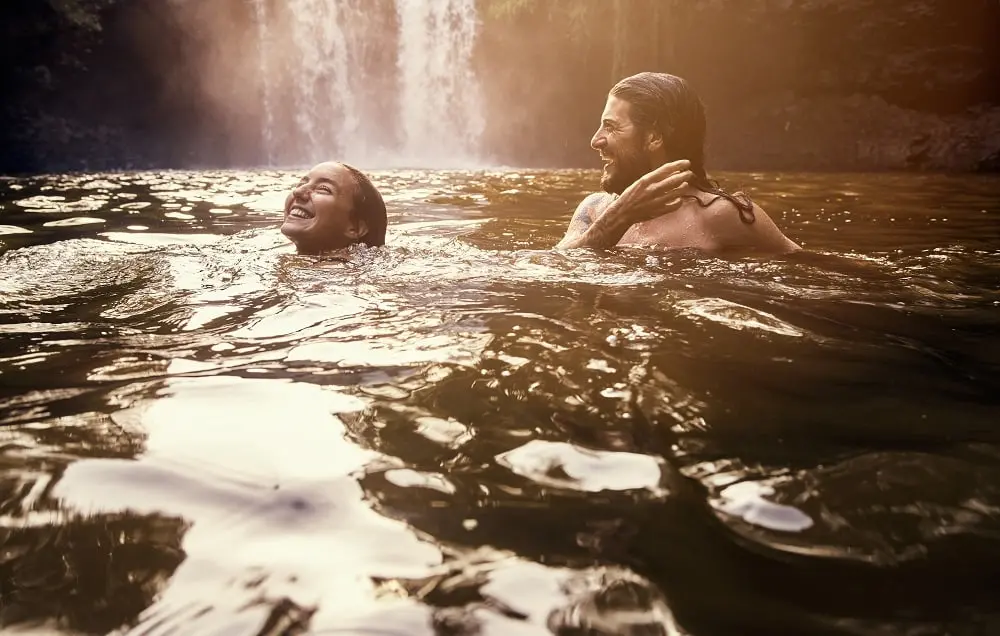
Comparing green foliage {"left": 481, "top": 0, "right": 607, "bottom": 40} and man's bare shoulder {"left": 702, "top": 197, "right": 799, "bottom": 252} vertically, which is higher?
green foliage {"left": 481, "top": 0, "right": 607, "bottom": 40}

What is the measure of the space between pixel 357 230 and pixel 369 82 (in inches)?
878

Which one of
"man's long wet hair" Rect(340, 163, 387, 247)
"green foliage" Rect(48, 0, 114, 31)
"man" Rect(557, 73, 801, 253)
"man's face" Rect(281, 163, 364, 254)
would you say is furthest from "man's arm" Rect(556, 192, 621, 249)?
"green foliage" Rect(48, 0, 114, 31)

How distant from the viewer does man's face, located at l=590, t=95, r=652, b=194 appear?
14.5ft

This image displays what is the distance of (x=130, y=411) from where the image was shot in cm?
205

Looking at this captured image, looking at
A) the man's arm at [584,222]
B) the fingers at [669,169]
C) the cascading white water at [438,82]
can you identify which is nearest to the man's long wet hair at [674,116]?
the fingers at [669,169]

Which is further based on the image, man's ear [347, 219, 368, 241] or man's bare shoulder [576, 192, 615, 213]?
man's bare shoulder [576, 192, 615, 213]

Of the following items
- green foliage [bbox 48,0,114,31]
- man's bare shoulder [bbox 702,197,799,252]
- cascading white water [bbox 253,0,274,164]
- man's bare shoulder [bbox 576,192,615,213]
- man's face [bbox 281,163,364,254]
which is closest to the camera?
man's bare shoulder [bbox 702,197,799,252]

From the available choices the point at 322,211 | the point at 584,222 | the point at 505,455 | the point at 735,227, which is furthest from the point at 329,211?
the point at 505,455

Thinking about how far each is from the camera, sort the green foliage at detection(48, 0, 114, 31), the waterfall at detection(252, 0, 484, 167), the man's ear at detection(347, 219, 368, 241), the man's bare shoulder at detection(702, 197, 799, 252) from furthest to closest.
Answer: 1. the waterfall at detection(252, 0, 484, 167)
2. the green foliage at detection(48, 0, 114, 31)
3. the man's ear at detection(347, 219, 368, 241)
4. the man's bare shoulder at detection(702, 197, 799, 252)

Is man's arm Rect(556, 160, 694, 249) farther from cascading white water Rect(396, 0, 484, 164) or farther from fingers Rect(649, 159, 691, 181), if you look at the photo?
cascading white water Rect(396, 0, 484, 164)

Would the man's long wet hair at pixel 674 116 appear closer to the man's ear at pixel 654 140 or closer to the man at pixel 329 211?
the man's ear at pixel 654 140

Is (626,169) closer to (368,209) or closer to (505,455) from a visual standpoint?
(368,209)

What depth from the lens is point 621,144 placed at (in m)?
4.45

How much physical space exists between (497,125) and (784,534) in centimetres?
2604
